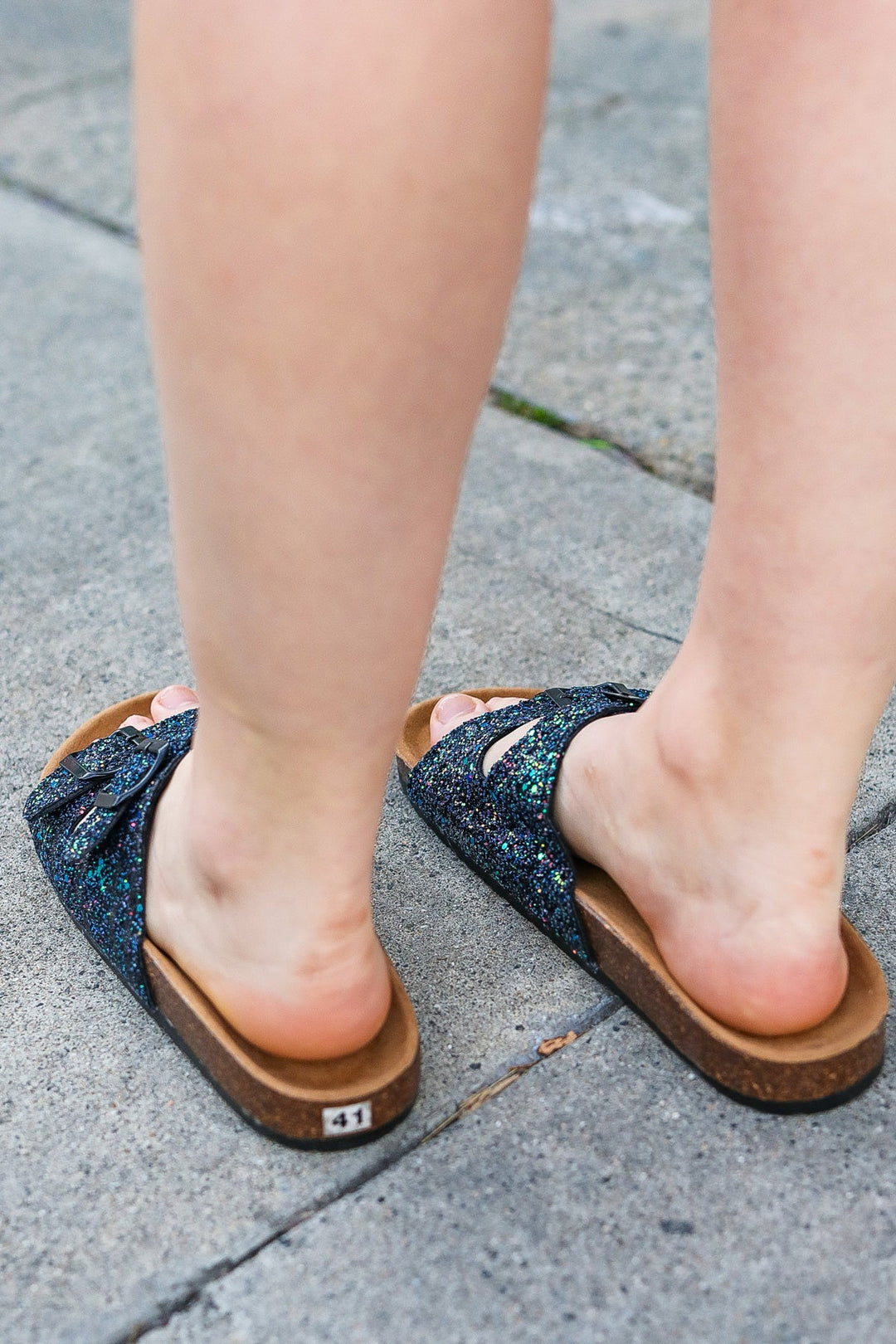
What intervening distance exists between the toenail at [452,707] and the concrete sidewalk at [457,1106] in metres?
0.11

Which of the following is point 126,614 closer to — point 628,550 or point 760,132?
point 628,550

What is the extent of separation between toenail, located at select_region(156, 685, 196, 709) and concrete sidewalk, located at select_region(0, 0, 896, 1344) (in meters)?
0.18

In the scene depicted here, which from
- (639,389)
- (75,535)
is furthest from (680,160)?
(75,535)

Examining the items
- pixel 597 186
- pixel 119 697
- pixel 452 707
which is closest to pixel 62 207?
pixel 597 186

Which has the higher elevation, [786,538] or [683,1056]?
[786,538]

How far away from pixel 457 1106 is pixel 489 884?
0.83 ft

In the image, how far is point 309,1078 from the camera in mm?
917

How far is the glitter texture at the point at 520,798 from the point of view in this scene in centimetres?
108

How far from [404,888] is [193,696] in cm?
30

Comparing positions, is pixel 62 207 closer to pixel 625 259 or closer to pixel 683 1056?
pixel 625 259

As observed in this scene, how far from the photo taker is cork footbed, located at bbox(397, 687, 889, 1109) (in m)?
0.94

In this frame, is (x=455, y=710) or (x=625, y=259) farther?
(x=625, y=259)

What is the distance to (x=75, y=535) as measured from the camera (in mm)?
1762

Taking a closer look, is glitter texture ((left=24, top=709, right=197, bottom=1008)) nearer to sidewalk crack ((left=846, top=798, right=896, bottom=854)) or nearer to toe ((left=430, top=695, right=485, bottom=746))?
toe ((left=430, top=695, right=485, bottom=746))
